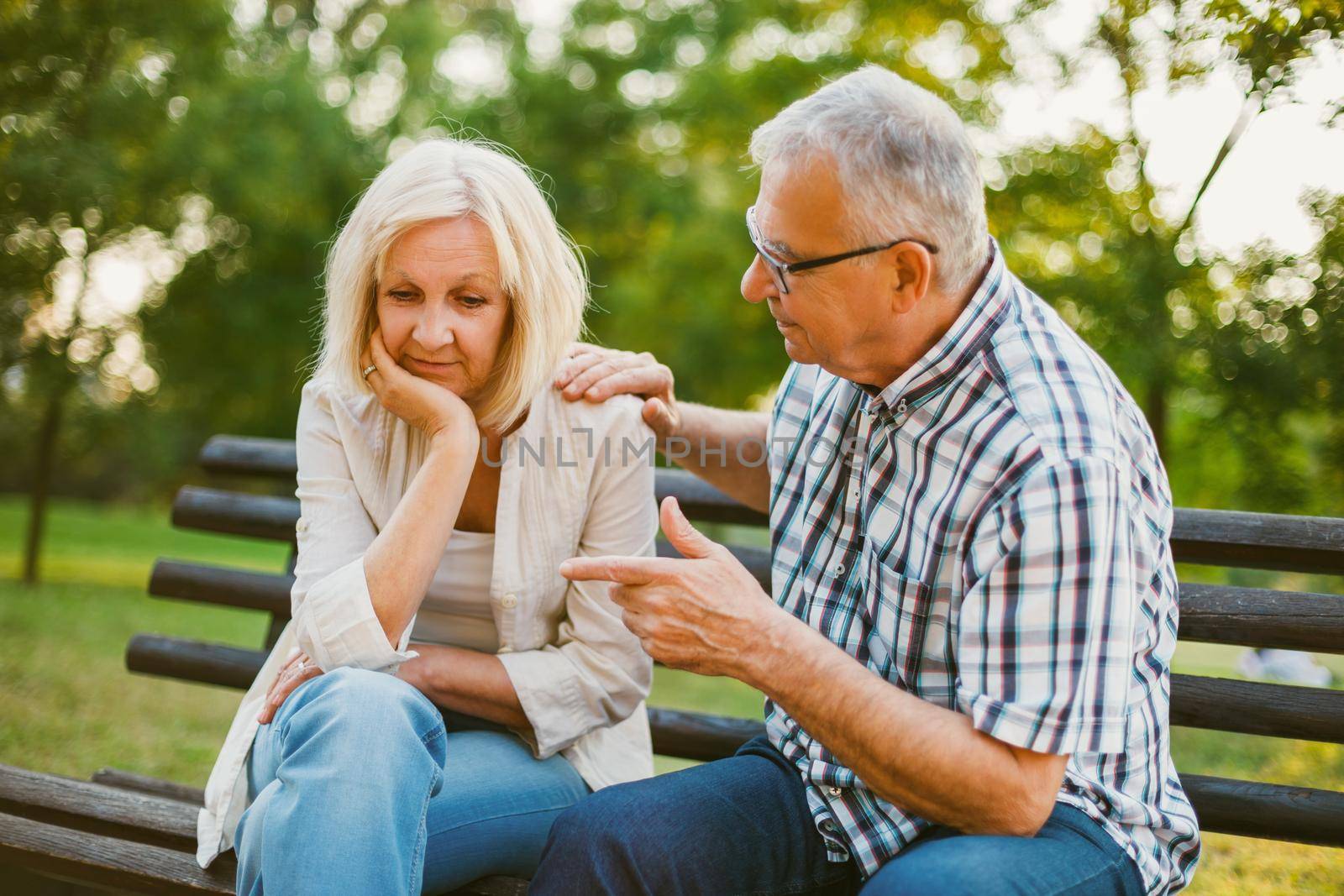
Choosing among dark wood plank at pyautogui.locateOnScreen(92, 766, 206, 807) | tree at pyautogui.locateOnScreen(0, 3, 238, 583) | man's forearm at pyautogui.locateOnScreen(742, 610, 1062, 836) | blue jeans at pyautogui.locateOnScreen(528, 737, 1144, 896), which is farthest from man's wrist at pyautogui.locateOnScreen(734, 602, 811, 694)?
tree at pyautogui.locateOnScreen(0, 3, 238, 583)

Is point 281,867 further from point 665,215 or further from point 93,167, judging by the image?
point 665,215

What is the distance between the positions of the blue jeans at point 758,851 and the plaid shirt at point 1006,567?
0.06m

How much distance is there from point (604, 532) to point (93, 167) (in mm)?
6777

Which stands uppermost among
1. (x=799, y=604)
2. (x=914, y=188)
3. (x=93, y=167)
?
(x=93, y=167)

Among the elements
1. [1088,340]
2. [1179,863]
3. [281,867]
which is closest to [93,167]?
[1088,340]

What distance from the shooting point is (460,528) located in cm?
255

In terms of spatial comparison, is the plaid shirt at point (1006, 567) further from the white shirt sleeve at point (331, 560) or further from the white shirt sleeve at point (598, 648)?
the white shirt sleeve at point (331, 560)

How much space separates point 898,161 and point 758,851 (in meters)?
1.30

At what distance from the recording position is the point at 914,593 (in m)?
1.89

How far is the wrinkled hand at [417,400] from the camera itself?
2.31 meters

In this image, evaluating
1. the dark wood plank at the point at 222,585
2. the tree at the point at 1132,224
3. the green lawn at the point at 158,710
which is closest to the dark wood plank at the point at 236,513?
the dark wood plank at the point at 222,585

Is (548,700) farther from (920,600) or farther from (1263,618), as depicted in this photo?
(1263,618)

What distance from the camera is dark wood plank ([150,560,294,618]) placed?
3.21 meters

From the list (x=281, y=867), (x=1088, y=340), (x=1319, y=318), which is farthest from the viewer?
(x=1088, y=340)
